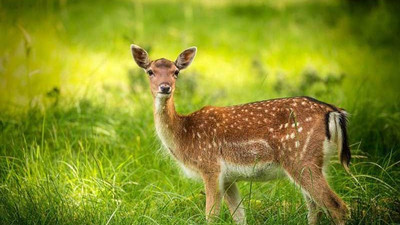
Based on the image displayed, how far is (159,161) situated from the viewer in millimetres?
6797

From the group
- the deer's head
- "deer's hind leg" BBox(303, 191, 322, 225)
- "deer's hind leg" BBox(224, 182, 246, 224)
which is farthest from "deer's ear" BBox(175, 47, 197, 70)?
"deer's hind leg" BBox(303, 191, 322, 225)

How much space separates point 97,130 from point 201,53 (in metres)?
5.66

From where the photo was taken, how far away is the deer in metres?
5.41

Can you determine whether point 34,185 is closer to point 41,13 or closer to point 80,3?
point 41,13

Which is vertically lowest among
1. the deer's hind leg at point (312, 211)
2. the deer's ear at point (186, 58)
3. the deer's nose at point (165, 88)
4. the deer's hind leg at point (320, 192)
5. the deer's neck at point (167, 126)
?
the deer's hind leg at point (312, 211)

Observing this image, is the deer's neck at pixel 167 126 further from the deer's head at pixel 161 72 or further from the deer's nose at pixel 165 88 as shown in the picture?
the deer's nose at pixel 165 88

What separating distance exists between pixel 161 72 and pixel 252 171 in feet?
3.64

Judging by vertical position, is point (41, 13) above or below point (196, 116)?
above

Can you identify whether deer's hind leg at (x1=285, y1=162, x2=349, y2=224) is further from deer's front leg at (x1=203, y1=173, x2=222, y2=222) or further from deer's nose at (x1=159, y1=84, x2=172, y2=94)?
A: deer's nose at (x1=159, y1=84, x2=172, y2=94)

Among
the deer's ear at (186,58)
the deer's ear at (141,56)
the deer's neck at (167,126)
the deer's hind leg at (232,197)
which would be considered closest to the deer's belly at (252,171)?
the deer's hind leg at (232,197)

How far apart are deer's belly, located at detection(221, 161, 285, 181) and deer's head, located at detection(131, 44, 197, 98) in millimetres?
765

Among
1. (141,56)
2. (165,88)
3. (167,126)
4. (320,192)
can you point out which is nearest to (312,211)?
(320,192)

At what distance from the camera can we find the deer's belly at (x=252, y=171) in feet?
18.4

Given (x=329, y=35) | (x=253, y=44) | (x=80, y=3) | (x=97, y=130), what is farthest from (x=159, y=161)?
(x=80, y=3)
